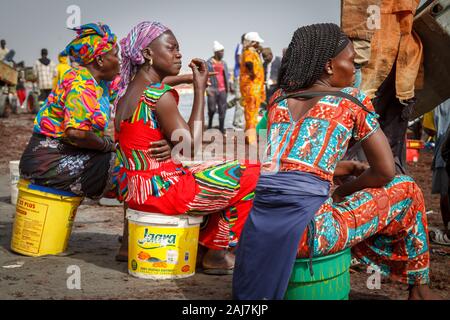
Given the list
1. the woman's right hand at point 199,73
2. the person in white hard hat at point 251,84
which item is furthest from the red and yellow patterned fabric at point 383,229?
the person in white hard hat at point 251,84

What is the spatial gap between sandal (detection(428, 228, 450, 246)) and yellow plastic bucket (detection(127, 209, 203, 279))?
2187 mm

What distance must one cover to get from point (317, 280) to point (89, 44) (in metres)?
2.60

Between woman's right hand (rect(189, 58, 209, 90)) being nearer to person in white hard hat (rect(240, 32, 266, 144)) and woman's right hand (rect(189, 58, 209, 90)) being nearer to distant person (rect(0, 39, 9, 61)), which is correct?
person in white hard hat (rect(240, 32, 266, 144))

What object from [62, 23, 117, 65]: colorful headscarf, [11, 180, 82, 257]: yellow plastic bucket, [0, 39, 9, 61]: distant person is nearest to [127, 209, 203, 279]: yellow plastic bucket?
[11, 180, 82, 257]: yellow plastic bucket

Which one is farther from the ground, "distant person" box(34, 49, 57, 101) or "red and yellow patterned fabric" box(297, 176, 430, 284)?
"distant person" box(34, 49, 57, 101)

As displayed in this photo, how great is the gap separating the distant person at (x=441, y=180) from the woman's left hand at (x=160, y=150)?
249 centimetres

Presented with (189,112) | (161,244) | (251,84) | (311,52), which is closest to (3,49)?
(189,112)

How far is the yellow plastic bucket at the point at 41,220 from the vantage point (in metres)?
4.45

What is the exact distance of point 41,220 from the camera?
4434 millimetres

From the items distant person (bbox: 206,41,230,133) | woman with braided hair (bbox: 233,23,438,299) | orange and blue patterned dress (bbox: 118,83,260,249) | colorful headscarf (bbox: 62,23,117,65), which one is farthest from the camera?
distant person (bbox: 206,41,230,133)

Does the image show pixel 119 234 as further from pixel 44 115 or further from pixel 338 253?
pixel 338 253

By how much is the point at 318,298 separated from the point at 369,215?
1.55 ft

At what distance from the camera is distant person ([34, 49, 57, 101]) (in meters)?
18.2

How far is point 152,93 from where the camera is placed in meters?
3.79
